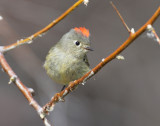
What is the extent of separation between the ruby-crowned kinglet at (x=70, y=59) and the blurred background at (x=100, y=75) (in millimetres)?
2450

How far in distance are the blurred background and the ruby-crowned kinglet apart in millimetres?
2450

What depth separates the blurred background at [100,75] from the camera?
5883mm

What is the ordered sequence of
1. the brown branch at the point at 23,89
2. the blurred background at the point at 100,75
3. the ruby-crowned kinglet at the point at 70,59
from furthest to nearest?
the blurred background at the point at 100,75 < the ruby-crowned kinglet at the point at 70,59 < the brown branch at the point at 23,89

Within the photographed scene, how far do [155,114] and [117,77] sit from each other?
109 centimetres

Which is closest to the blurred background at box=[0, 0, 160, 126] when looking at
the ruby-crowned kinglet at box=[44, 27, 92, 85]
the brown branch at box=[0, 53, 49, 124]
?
the ruby-crowned kinglet at box=[44, 27, 92, 85]

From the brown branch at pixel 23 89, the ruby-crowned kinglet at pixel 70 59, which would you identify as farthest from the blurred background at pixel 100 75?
the brown branch at pixel 23 89

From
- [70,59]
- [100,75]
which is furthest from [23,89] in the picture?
[100,75]

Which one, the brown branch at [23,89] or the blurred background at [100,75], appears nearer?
the brown branch at [23,89]

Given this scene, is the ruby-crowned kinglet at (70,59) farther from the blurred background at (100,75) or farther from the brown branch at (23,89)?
the blurred background at (100,75)

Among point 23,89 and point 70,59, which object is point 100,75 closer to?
point 70,59

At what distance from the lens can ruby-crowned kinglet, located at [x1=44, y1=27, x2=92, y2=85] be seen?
115 inches

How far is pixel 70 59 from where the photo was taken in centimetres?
300

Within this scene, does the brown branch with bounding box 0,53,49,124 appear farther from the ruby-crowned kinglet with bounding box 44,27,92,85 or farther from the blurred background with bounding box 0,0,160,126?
the blurred background with bounding box 0,0,160,126

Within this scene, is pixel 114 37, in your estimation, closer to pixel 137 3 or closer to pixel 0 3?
pixel 137 3
